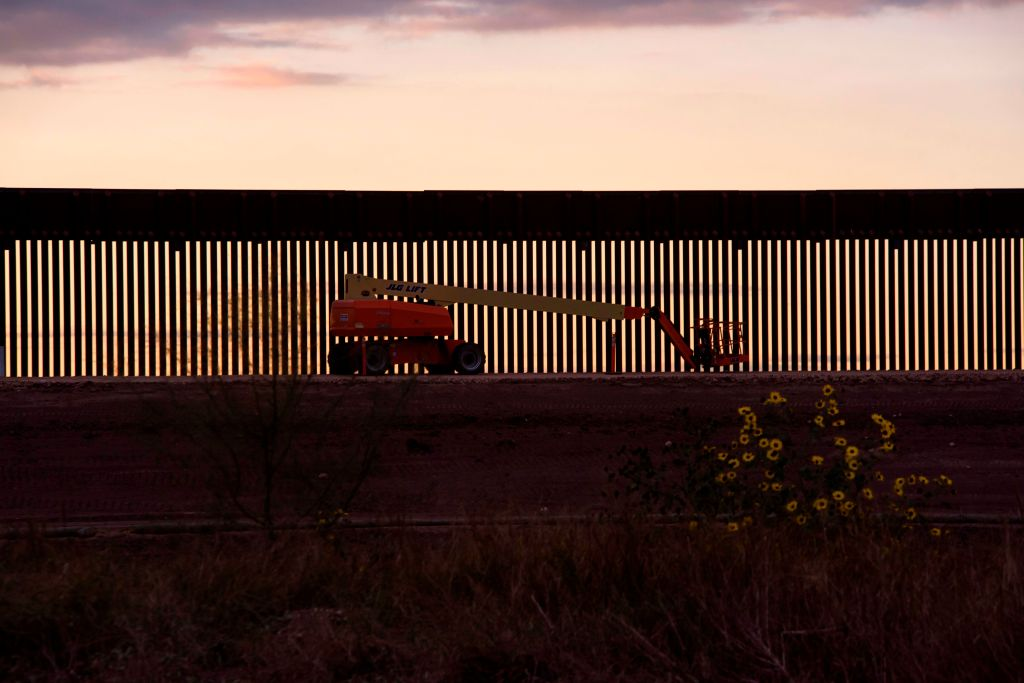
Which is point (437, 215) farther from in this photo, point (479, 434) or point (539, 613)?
point (539, 613)

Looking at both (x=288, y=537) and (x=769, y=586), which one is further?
(x=288, y=537)

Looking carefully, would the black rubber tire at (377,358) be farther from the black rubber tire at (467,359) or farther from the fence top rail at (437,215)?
the fence top rail at (437,215)

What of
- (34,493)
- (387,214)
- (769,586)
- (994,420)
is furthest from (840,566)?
(387,214)

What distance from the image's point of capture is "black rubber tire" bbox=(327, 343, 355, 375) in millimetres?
22359

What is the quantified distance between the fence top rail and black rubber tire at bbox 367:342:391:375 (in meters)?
3.28

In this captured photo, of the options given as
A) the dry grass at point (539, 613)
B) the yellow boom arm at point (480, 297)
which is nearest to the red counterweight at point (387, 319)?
the yellow boom arm at point (480, 297)

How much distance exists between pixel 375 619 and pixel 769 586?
188 cm

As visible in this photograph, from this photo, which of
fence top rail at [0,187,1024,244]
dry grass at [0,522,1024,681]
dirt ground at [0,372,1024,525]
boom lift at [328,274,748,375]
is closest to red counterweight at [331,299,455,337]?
boom lift at [328,274,748,375]

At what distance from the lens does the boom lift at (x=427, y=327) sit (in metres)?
21.8

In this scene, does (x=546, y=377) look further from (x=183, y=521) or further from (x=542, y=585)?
(x=542, y=585)

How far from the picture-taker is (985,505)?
40.6 feet

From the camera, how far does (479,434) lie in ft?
51.4

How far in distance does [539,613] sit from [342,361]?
15.7 m

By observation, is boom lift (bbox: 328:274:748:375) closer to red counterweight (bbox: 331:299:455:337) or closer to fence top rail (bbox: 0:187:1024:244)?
red counterweight (bbox: 331:299:455:337)
